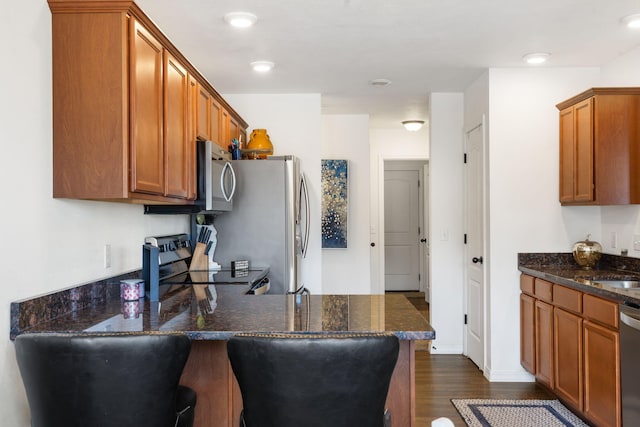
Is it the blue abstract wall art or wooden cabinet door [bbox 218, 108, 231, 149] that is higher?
wooden cabinet door [bbox 218, 108, 231, 149]

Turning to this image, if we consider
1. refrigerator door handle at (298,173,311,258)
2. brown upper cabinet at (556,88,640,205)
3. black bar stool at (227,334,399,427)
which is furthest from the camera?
refrigerator door handle at (298,173,311,258)

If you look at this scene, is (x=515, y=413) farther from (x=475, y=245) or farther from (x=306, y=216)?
(x=306, y=216)

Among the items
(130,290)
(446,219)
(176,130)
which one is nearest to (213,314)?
(130,290)

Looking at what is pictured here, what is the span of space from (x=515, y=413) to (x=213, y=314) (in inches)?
87.4

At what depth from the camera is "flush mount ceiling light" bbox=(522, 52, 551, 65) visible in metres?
3.50

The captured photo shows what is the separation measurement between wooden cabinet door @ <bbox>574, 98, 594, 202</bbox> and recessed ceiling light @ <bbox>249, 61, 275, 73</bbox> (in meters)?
2.18

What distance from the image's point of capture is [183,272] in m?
3.51

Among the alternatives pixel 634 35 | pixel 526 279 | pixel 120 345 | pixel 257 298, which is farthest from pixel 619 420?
pixel 120 345

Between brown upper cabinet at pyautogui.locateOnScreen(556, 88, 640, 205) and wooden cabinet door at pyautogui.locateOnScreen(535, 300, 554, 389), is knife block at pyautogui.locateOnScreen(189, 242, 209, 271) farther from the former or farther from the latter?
brown upper cabinet at pyautogui.locateOnScreen(556, 88, 640, 205)

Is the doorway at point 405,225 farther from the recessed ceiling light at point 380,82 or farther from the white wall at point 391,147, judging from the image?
the recessed ceiling light at point 380,82

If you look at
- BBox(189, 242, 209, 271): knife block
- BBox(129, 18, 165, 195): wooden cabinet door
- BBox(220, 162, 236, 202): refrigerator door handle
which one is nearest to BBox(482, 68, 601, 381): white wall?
BBox(220, 162, 236, 202): refrigerator door handle

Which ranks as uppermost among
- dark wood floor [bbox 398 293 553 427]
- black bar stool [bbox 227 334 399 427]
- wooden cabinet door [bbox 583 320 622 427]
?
black bar stool [bbox 227 334 399 427]

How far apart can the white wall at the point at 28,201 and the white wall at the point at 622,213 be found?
334 cm

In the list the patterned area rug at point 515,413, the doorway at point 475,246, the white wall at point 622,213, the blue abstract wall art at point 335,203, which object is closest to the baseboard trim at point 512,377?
the doorway at point 475,246
